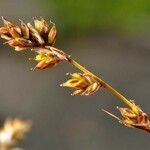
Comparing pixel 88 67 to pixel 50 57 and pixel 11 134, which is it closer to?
pixel 11 134

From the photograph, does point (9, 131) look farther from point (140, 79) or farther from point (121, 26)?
point (121, 26)

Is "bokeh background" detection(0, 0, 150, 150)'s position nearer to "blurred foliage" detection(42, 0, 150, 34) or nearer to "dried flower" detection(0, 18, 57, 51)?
"blurred foliage" detection(42, 0, 150, 34)

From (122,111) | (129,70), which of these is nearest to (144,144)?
(129,70)

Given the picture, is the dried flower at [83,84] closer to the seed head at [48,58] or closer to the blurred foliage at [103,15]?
the seed head at [48,58]

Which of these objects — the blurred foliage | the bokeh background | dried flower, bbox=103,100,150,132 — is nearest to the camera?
dried flower, bbox=103,100,150,132

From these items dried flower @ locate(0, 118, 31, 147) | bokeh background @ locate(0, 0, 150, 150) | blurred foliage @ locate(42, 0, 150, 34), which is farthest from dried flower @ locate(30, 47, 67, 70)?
blurred foliage @ locate(42, 0, 150, 34)

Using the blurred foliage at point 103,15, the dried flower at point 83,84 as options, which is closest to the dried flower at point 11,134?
the dried flower at point 83,84
